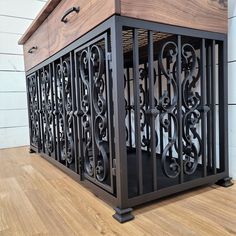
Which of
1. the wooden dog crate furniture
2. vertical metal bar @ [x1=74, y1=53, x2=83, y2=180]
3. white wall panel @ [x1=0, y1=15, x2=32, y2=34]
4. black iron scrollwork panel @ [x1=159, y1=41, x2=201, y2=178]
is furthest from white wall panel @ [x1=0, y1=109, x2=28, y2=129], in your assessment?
black iron scrollwork panel @ [x1=159, y1=41, x2=201, y2=178]

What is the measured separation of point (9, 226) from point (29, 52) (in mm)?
1171

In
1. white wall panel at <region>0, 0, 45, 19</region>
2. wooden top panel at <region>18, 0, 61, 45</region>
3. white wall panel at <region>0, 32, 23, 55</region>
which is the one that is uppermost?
white wall panel at <region>0, 0, 45, 19</region>

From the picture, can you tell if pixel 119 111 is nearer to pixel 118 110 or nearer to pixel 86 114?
pixel 118 110

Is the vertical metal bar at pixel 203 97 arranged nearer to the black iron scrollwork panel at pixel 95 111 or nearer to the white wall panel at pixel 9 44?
the black iron scrollwork panel at pixel 95 111

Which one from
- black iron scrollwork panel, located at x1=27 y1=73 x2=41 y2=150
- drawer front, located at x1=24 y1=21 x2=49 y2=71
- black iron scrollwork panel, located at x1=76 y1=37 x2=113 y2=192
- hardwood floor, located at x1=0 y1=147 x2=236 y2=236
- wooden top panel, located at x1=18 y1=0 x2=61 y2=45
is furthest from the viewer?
black iron scrollwork panel, located at x1=27 y1=73 x2=41 y2=150

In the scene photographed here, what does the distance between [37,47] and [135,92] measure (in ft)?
3.07

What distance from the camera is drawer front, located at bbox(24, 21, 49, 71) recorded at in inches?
50.8

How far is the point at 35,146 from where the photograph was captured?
1.69 meters

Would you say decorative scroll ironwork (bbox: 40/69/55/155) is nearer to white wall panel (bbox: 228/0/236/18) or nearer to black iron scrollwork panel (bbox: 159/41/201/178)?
black iron scrollwork panel (bbox: 159/41/201/178)

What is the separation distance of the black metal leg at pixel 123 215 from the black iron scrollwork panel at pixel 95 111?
8cm

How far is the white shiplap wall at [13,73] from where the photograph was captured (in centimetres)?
206

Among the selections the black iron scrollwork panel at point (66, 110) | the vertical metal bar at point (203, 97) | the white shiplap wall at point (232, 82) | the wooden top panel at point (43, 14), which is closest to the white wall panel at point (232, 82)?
the white shiplap wall at point (232, 82)

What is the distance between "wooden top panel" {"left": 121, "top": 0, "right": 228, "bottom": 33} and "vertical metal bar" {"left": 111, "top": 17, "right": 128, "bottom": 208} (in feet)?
0.25

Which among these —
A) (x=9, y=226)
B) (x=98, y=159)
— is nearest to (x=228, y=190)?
(x=98, y=159)
